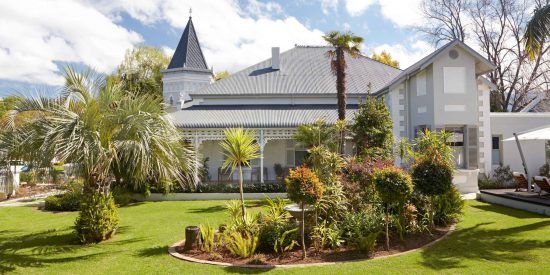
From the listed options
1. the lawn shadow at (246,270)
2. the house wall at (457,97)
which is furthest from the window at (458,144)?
the lawn shadow at (246,270)

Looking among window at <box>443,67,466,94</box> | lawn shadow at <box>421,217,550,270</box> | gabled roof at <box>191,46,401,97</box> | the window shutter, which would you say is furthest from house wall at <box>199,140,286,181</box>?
lawn shadow at <box>421,217,550,270</box>

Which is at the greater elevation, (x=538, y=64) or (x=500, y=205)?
(x=538, y=64)

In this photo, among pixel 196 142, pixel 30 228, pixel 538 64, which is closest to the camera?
pixel 30 228

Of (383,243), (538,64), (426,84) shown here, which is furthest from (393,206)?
(538,64)

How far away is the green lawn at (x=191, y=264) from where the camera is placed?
712 cm

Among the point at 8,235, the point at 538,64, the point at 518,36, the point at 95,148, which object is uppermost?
the point at 518,36

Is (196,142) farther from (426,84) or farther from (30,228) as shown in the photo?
(426,84)

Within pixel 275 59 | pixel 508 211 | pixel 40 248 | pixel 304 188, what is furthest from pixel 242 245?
pixel 275 59

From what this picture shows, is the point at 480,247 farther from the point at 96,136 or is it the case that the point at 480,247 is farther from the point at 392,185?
the point at 96,136

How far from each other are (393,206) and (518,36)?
25.0 m

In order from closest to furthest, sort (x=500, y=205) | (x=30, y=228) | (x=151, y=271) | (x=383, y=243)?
(x=151, y=271), (x=383, y=243), (x=30, y=228), (x=500, y=205)

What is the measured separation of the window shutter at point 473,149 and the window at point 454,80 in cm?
178

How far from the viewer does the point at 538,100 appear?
27.1 meters

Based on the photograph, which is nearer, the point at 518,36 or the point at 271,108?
the point at 271,108
